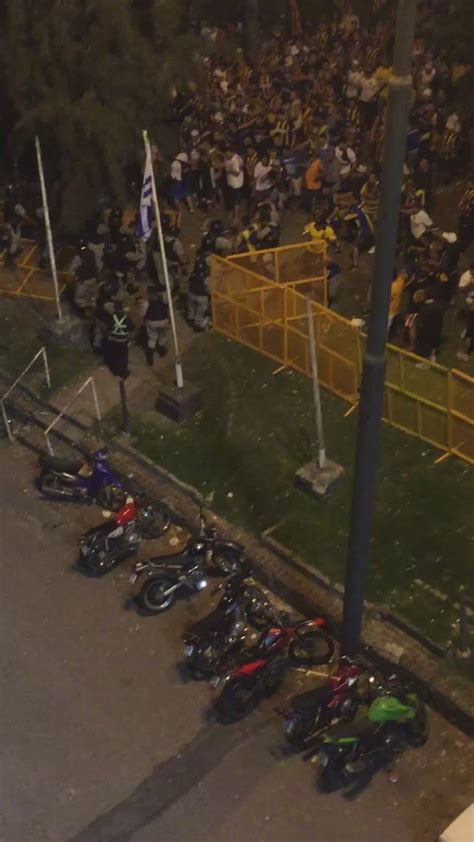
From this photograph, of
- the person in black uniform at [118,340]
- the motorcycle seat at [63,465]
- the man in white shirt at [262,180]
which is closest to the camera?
the motorcycle seat at [63,465]

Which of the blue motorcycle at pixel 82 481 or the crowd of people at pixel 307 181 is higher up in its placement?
the crowd of people at pixel 307 181

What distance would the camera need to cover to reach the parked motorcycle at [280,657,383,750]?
1015 cm

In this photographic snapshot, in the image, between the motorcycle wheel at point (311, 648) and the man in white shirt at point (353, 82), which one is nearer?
the motorcycle wheel at point (311, 648)

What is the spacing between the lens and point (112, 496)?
43.4 ft

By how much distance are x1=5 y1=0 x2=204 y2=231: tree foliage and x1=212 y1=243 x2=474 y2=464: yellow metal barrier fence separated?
3.34 meters

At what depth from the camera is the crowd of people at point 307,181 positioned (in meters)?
15.5

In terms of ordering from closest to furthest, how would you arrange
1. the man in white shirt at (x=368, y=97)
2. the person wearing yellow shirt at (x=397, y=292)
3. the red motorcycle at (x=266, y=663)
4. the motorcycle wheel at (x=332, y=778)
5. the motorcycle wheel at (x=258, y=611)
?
the motorcycle wheel at (x=332, y=778) < the red motorcycle at (x=266, y=663) < the motorcycle wheel at (x=258, y=611) < the person wearing yellow shirt at (x=397, y=292) < the man in white shirt at (x=368, y=97)

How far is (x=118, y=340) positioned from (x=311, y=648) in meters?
5.70

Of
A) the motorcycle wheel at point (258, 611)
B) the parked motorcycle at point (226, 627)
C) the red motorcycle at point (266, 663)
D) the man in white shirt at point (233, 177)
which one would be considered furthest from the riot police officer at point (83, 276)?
the red motorcycle at point (266, 663)

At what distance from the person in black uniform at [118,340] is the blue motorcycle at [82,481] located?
1639 mm

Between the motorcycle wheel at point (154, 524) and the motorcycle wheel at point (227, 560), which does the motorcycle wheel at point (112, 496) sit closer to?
the motorcycle wheel at point (154, 524)

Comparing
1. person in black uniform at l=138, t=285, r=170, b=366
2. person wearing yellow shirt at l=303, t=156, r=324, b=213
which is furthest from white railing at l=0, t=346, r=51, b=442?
person wearing yellow shirt at l=303, t=156, r=324, b=213

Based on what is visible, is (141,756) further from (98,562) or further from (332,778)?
(98,562)

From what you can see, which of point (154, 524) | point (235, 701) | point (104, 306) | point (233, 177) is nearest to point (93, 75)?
point (233, 177)
